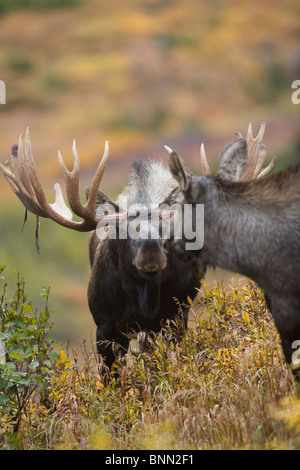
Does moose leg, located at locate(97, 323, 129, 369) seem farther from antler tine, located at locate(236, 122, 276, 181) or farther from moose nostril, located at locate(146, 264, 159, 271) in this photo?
antler tine, located at locate(236, 122, 276, 181)

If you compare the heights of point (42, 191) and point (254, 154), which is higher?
point (254, 154)

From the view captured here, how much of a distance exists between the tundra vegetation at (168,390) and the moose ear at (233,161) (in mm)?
1180

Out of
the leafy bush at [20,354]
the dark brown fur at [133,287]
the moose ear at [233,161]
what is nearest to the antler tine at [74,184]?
the dark brown fur at [133,287]

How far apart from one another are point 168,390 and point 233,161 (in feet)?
5.61

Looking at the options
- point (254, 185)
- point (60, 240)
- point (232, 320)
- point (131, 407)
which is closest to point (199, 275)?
point (232, 320)

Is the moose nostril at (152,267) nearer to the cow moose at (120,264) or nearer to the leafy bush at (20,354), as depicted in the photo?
the cow moose at (120,264)

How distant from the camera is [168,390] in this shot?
501cm

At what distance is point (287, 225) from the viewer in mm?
3799

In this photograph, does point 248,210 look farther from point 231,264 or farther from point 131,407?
point 131,407

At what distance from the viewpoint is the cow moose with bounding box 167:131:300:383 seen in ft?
12.3

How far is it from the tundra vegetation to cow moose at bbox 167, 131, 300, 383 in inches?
16.6

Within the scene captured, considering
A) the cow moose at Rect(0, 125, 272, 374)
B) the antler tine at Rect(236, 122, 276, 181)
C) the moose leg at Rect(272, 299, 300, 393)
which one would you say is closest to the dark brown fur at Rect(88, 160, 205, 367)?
the cow moose at Rect(0, 125, 272, 374)
